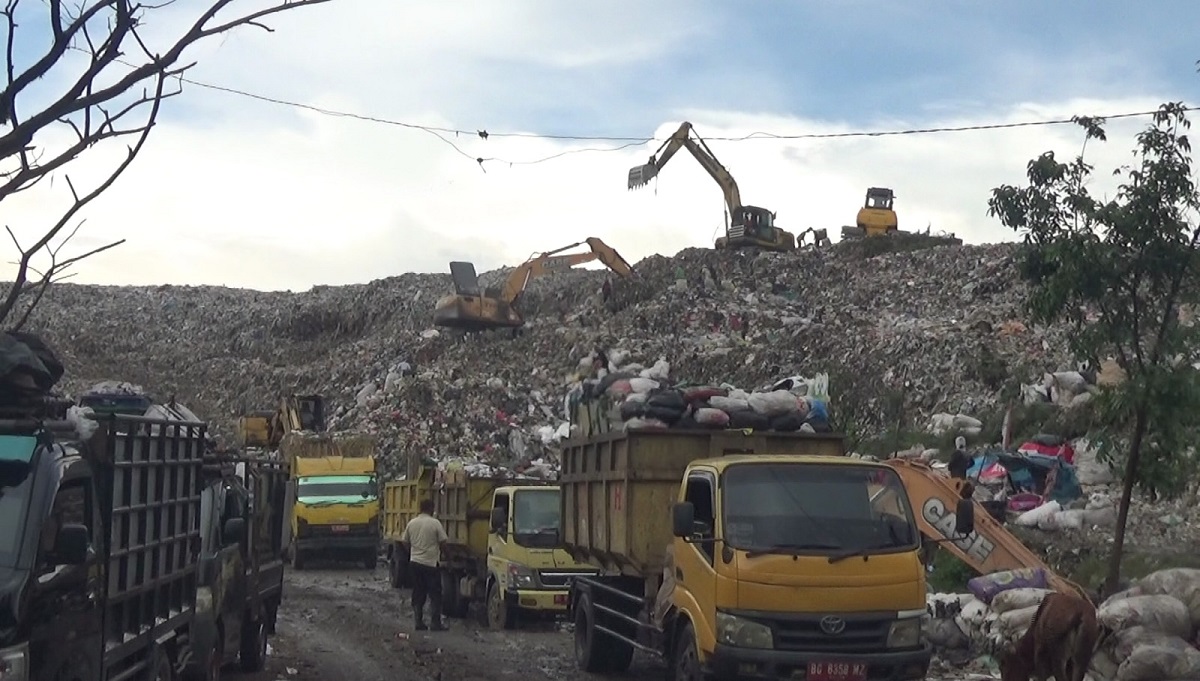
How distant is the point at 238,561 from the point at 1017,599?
6694mm

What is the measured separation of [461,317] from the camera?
4103 centimetres

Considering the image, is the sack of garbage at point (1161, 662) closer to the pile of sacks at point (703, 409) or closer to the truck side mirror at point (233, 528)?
the pile of sacks at point (703, 409)

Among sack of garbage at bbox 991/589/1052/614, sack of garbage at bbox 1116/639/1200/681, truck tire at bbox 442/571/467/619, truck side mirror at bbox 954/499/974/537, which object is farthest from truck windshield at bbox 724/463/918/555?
truck tire at bbox 442/571/467/619

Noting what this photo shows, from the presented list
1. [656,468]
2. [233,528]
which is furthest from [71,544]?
[656,468]

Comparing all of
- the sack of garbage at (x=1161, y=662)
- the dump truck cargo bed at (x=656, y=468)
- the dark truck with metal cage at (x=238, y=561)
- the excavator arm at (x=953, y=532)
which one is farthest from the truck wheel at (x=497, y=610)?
the sack of garbage at (x=1161, y=662)

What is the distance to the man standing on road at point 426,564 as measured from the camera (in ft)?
55.1

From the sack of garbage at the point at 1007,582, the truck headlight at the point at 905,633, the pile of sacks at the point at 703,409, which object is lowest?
the truck headlight at the point at 905,633

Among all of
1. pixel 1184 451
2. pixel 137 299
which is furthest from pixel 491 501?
pixel 137 299

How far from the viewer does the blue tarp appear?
1888 centimetres

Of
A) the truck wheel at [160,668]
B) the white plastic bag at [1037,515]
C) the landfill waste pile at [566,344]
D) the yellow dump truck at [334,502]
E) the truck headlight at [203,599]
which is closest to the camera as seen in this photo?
the truck wheel at [160,668]

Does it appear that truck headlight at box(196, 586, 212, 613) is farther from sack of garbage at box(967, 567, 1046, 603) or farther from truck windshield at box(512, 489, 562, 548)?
sack of garbage at box(967, 567, 1046, 603)

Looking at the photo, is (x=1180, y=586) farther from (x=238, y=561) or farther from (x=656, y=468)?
(x=238, y=561)

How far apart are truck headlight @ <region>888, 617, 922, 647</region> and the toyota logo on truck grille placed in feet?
1.25

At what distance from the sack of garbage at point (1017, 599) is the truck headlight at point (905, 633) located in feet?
9.82
